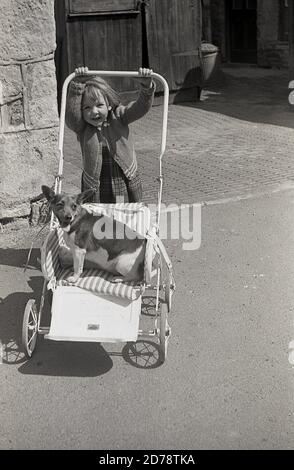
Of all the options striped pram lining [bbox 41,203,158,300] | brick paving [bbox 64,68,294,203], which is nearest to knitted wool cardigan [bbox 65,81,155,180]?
striped pram lining [bbox 41,203,158,300]

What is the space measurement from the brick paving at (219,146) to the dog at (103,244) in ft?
9.77

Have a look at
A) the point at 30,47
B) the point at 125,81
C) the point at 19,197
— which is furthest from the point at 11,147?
the point at 125,81

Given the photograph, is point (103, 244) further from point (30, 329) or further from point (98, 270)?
point (30, 329)

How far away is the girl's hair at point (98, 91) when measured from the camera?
208 inches

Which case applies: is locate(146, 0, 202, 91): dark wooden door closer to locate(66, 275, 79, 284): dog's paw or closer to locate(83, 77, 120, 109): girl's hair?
locate(83, 77, 120, 109): girl's hair

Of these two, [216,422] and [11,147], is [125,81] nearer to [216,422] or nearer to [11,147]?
[11,147]

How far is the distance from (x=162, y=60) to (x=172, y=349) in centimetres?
860

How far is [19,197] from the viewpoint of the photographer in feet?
23.4

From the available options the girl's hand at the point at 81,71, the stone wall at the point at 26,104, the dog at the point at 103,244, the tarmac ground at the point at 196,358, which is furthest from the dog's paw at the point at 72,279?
the stone wall at the point at 26,104

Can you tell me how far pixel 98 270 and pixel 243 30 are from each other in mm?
13876

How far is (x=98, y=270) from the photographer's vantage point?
16.6 ft

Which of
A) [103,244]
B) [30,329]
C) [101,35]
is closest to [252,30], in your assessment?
[101,35]

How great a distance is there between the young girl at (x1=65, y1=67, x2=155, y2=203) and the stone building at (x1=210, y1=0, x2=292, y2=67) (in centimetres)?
1197

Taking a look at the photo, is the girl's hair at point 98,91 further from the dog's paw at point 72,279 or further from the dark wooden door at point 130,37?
the dark wooden door at point 130,37
